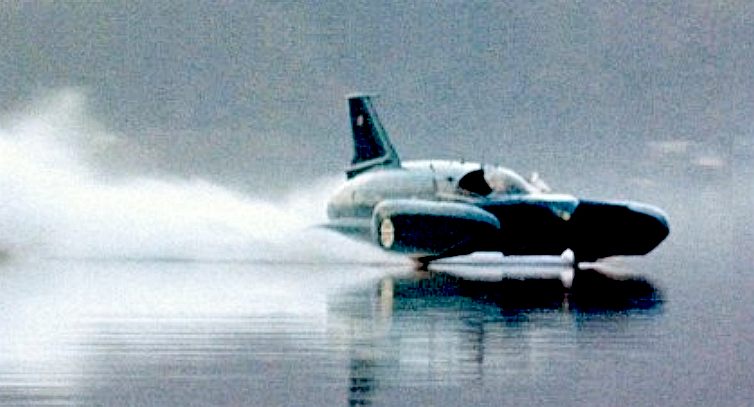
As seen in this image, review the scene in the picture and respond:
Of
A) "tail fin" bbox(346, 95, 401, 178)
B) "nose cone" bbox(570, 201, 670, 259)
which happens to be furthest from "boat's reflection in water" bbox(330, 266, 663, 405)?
"tail fin" bbox(346, 95, 401, 178)

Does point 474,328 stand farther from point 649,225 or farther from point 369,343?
point 649,225

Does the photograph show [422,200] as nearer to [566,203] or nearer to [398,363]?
[566,203]

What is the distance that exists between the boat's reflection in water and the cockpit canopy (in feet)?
22.9

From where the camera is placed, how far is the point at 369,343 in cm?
2116

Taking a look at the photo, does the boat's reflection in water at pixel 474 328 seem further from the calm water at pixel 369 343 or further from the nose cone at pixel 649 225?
the nose cone at pixel 649 225

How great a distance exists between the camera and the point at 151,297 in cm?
3216

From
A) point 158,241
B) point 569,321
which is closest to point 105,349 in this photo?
point 569,321

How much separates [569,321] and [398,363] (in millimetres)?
8280

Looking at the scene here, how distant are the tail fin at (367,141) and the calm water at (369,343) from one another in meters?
17.5

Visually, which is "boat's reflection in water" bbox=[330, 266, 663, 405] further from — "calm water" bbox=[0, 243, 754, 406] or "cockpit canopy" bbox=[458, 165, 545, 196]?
"cockpit canopy" bbox=[458, 165, 545, 196]

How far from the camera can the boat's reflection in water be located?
1702 centimetres

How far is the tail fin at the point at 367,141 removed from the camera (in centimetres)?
5703

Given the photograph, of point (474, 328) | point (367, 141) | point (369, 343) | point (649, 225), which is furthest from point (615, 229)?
point (369, 343)

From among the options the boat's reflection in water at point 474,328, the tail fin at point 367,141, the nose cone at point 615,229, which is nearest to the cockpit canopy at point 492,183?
the nose cone at point 615,229
